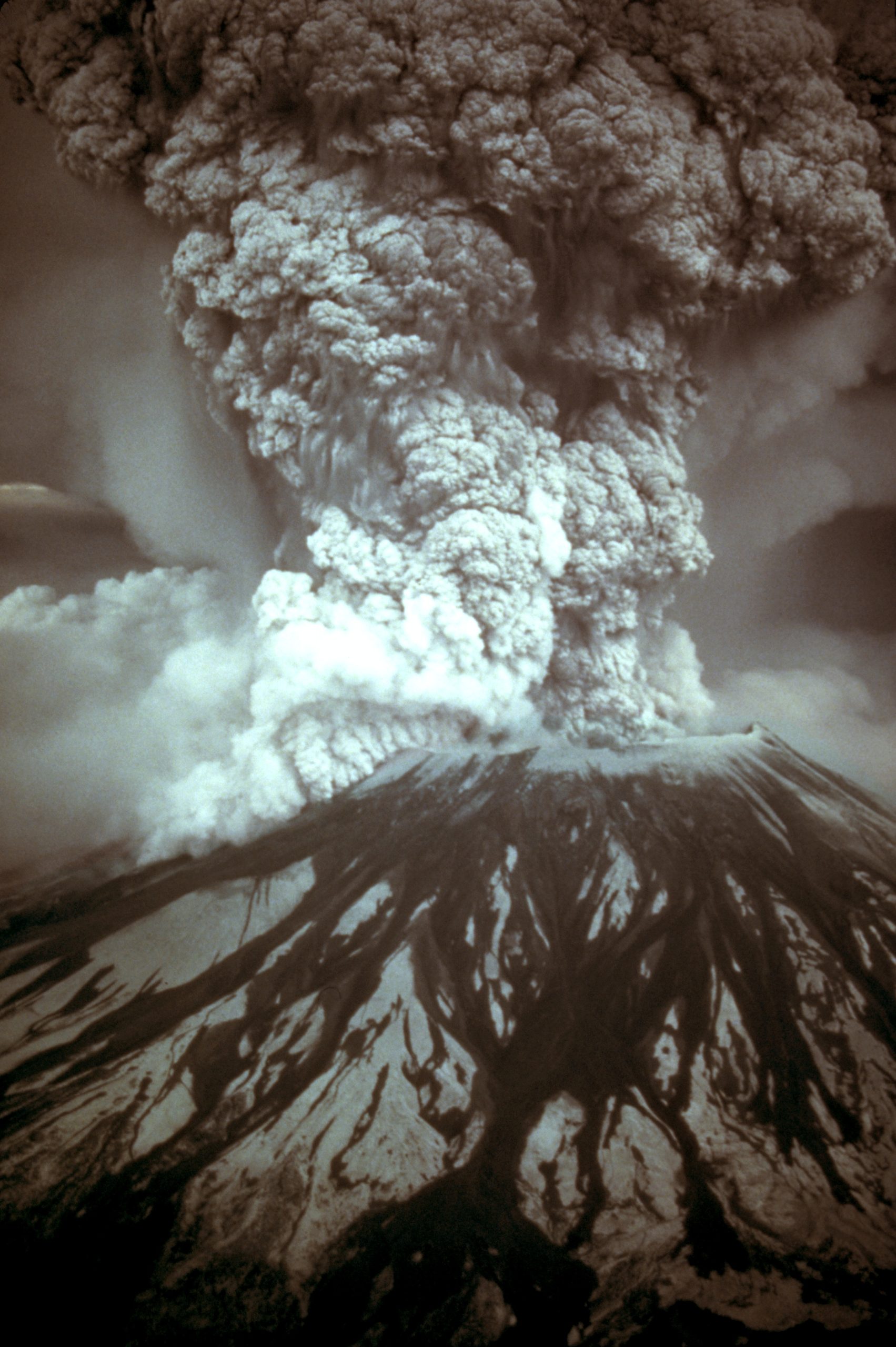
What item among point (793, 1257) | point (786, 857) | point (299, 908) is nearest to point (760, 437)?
point (786, 857)

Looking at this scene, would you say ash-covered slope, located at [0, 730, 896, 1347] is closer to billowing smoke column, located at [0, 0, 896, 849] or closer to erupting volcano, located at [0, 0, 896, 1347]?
erupting volcano, located at [0, 0, 896, 1347]

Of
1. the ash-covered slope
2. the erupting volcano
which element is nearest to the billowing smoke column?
the erupting volcano

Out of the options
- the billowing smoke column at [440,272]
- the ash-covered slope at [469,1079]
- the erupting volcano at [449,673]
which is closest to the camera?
the ash-covered slope at [469,1079]

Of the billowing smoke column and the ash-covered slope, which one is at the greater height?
the billowing smoke column

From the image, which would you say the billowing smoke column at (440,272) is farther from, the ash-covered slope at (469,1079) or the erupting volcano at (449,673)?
the ash-covered slope at (469,1079)

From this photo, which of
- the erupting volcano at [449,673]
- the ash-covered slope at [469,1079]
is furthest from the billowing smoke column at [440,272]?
the ash-covered slope at [469,1079]

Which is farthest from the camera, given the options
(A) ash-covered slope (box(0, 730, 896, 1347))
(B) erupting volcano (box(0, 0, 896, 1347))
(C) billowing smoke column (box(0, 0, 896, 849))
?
(C) billowing smoke column (box(0, 0, 896, 849))

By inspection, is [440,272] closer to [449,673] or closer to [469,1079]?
[449,673]
